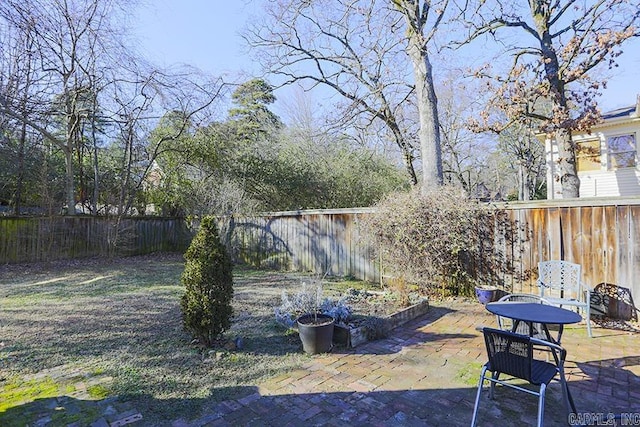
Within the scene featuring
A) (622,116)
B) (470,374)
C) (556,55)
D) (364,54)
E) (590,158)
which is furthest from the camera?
(590,158)

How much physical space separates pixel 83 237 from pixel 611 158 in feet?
56.1

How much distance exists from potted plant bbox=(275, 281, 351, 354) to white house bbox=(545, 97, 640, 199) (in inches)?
410

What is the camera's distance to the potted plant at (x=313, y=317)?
11.3 feet

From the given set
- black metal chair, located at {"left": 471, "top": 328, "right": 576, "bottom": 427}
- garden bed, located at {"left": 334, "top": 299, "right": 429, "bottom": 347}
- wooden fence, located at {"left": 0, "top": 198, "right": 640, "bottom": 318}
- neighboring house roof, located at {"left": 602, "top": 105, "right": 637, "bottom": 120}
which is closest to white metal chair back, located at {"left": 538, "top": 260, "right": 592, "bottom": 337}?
wooden fence, located at {"left": 0, "top": 198, "right": 640, "bottom": 318}

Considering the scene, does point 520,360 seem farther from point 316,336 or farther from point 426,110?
point 426,110

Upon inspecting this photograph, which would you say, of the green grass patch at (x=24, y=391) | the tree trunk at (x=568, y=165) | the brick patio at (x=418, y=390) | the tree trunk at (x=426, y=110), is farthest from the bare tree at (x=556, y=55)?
the green grass patch at (x=24, y=391)

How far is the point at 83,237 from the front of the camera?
10.1 metres

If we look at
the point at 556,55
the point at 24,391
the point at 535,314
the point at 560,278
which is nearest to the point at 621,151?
the point at 556,55

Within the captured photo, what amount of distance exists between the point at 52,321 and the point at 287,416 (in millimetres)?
3865

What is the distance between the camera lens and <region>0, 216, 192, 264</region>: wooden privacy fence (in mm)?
9062

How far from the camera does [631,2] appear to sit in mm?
7125

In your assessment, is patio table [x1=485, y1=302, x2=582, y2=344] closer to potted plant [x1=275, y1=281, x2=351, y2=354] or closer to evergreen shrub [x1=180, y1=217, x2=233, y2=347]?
potted plant [x1=275, y1=281, x2=351, y2=354]

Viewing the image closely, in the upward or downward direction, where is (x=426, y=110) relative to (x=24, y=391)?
upward

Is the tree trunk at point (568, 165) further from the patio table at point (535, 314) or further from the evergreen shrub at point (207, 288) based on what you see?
the evergreen shrub at point (207, 288)
